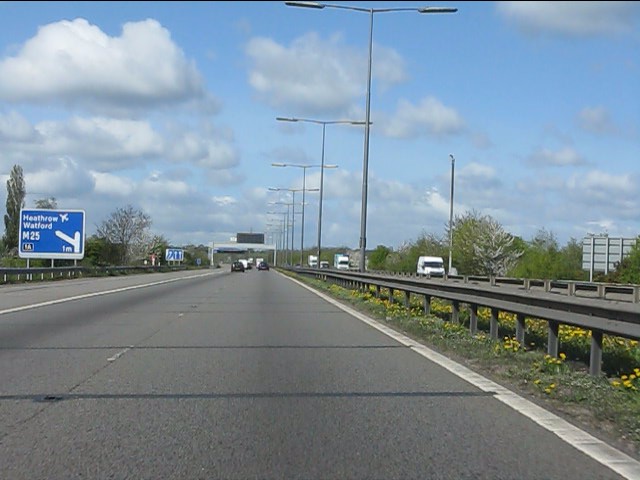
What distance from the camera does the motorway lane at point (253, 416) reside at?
21.9ft

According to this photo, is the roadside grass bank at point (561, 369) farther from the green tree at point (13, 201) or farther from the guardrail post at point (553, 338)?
the green tree at point (13, 201)

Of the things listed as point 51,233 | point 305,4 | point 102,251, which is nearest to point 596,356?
point 305,4

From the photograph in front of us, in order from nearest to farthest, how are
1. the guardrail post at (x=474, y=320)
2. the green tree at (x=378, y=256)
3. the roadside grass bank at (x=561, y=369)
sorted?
the roadside grass bank at (x=561, y=369) < the guardrail post at (x=474, y=320) < the green tree at (x=378, y=256)

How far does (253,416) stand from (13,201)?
11106 cm

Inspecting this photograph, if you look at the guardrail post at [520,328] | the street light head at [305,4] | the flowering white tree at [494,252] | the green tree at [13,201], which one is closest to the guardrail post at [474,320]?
the guardrail post at [520,328]

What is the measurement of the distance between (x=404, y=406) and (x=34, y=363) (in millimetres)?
6086

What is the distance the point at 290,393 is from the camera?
10094 millimetres

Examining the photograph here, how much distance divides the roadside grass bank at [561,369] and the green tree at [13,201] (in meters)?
101

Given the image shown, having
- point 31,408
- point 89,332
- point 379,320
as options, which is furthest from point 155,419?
point 379,320

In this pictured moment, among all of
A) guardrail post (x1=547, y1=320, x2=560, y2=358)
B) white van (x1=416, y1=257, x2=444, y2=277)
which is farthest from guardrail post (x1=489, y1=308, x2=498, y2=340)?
white van (x1=416, y1=257, x2=444, y2=277)

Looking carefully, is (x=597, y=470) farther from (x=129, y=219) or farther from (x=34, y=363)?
(x=129, y=219)

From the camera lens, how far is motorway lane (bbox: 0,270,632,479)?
21.9 feet

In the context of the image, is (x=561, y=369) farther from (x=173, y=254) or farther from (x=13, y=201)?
(x=173, y=254)

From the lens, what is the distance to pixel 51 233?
55062mm
